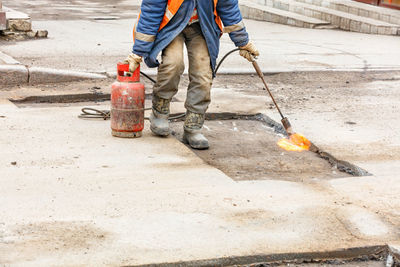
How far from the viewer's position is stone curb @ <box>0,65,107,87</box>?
26.0 ft

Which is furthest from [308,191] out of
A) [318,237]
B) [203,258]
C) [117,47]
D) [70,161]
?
[117,47]

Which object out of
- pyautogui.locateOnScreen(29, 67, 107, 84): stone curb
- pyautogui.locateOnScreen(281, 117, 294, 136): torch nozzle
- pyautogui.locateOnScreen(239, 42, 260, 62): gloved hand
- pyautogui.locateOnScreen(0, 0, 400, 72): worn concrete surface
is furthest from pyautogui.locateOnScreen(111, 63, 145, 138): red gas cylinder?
pyautogui.locateOnScreen(0, 0, 400, 72): worn concrete surface

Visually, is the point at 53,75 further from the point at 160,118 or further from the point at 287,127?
the point at 287,127

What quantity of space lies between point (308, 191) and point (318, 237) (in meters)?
0.79

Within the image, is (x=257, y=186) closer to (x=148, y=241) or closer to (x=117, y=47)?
(x=148, y=241)

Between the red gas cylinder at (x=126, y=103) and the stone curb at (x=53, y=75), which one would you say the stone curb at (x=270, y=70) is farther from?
the red gas cylinder at (x=126, y=103)

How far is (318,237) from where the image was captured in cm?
408

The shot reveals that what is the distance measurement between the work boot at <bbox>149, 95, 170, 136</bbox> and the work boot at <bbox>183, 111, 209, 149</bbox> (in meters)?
0.16

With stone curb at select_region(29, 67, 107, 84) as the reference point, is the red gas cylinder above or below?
above

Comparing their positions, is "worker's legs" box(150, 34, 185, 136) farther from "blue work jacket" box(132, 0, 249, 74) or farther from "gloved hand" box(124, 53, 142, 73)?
"gloved hand" box(124, 53, 142, 73)

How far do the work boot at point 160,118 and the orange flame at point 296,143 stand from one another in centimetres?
96

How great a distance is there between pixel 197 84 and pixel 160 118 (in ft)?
1.39

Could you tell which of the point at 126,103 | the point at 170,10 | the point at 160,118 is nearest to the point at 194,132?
the point at 160,118

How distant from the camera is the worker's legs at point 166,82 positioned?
19.1ft
